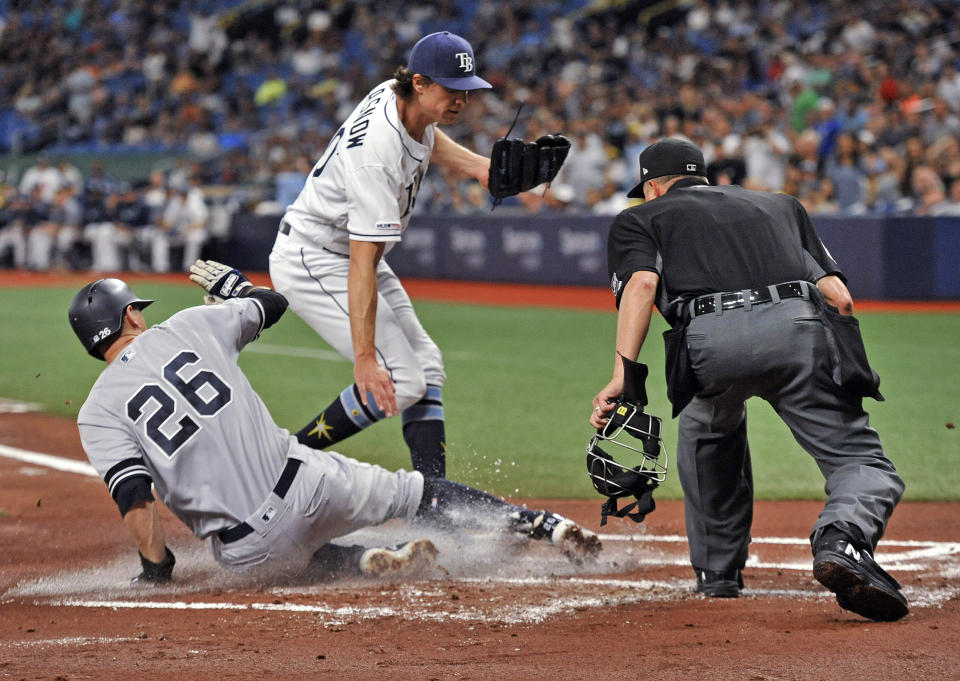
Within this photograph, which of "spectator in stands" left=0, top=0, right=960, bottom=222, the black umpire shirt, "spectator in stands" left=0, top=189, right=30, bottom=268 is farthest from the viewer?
"spectator in stands" left=0, top=189, right=30, bottom=268

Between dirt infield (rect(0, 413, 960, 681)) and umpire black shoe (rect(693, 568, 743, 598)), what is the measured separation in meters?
0.07

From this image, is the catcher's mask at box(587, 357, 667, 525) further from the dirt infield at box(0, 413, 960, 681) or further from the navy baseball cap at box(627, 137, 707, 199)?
the navy baseball cap at box(627, 137, 707, 199)

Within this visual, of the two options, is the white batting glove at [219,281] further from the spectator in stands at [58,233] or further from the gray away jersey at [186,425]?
the spectator in stands at [58,233]

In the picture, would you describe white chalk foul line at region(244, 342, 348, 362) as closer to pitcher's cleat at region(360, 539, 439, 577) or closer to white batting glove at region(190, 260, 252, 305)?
white batting glove at region(190, 260, 252, 305)

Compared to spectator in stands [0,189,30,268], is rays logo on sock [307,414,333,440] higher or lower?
higher

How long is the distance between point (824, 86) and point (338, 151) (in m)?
15.1

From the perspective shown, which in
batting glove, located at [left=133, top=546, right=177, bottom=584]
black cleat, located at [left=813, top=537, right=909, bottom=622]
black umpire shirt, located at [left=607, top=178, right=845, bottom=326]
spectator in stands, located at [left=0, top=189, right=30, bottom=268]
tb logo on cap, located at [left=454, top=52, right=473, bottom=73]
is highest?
tb logo on cap, located at [left=454, top=52, right=473, bottom=73]

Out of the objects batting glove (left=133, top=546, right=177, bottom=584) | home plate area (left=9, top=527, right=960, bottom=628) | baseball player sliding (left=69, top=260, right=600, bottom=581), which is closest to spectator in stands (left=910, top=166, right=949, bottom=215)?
home plate area (left=9, top=527, right=960, bottom=628)

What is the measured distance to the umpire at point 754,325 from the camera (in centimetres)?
418

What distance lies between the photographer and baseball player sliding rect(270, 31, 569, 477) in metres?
4.98

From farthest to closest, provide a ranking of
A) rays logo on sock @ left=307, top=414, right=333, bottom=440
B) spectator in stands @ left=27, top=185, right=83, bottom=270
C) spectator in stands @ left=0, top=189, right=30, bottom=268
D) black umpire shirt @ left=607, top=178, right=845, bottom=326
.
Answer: spectator in stands @ left=0, top=189, right=30, bottom=268 → spectator in stands @ left=27, top=185, right=83, bottom=270 → rays logo on sock @ left=307, top=414, right=333, bottom=440 → black umpire shirt @ left=607, top=178, right=845, bottom=326

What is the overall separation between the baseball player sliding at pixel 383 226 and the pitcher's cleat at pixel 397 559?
1.94 ft

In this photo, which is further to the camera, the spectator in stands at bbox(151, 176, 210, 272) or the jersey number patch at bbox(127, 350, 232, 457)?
the spectator in stands at bbox(151, 176, 210, 272)

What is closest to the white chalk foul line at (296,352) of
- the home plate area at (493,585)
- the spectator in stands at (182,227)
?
the home plate area at (493,585)
